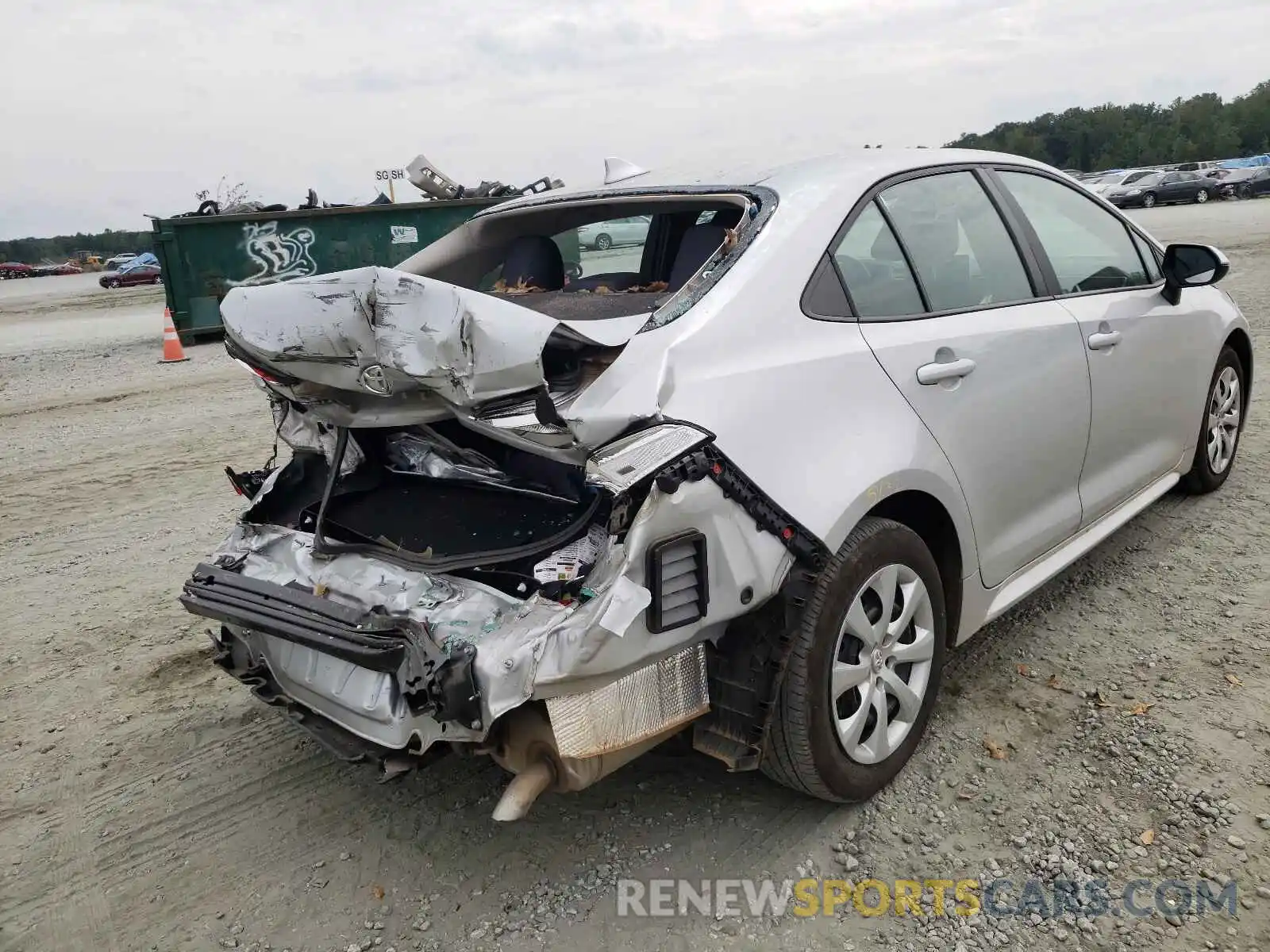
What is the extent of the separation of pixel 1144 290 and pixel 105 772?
4245 mm

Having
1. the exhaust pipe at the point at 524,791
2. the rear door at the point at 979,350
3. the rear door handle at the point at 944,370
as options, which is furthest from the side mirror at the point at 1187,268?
the exhaust pipe at the point at 524,791

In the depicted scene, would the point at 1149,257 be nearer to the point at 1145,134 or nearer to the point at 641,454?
the point at 641,454

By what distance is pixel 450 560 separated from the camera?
2461 mm

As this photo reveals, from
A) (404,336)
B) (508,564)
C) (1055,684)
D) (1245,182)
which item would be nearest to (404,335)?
(404,336)

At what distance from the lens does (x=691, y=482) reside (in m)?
2.12

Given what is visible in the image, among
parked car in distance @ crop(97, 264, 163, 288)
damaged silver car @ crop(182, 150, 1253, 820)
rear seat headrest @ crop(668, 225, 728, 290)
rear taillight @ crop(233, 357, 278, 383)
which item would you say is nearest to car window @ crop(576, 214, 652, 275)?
damaged silver car @ crop(182, 150, 1253, 820)

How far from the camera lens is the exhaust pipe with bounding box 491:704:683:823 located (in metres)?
2.19

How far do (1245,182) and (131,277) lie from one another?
130 ft

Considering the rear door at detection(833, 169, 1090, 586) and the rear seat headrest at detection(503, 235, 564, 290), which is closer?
the rear door at detection(833, 169, 1090, 586)

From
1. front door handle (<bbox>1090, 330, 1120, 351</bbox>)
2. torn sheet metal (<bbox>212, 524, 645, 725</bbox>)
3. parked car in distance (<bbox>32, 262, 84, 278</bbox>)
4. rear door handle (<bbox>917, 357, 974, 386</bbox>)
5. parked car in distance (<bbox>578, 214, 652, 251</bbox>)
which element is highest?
parked car in distance (<bbox>32, 262, 84, 278</bbox>)

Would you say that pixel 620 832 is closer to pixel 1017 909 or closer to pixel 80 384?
pixel 1017 909

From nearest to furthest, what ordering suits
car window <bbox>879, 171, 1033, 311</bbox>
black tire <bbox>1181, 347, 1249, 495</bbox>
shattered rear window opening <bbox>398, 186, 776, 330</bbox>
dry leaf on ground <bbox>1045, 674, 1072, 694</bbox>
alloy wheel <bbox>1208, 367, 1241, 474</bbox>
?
car window <bbox>879, 171, 1033, 311</bbox>
shattered rear window opening <bbox>398, 186, 776, 330</bbox>
dry leaf on ground <bbox>1045, 674, 1072, 694</bbox>
black tire <bbox>1181, 347, 1249, 495</bbox>
alloy wheel <bbox>1208, 367, 1241, 474</bbox>

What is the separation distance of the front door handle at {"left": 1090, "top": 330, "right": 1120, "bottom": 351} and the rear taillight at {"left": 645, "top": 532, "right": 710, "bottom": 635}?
6.66 feet

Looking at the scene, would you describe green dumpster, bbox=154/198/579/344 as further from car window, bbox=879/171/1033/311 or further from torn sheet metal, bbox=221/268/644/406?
torn sheet metal, bbox=221/268/644/406
